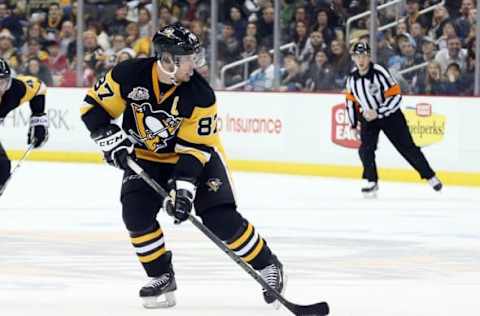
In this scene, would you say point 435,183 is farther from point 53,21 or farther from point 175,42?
point 175,42

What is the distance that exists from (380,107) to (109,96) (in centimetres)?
659

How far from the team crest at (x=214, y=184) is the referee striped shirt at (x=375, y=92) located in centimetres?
642

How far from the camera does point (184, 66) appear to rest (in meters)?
5.82

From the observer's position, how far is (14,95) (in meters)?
8.53

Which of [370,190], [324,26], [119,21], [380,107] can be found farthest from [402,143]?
[119,21]

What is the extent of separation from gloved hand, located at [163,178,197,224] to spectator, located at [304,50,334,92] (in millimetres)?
8874

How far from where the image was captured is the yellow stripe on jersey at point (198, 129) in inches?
233

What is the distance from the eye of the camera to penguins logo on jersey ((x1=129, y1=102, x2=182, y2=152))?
5.92m

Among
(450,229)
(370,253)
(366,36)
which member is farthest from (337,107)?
(370,253)

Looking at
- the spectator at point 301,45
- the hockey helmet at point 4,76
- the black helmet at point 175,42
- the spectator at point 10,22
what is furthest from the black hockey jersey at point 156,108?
the spectator at point 10,22

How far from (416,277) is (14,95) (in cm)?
256

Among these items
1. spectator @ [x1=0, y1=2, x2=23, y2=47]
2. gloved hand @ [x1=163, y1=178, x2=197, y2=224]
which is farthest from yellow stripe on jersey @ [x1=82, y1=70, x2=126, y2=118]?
spectator @ [x1=0, y1=2, x2=23, y2=47]

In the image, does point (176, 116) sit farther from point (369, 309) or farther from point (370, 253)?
point (370, 253)

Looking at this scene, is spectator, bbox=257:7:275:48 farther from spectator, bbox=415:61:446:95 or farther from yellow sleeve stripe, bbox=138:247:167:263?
yellow sleeve stripe, bbox=138:247:167:263
